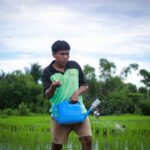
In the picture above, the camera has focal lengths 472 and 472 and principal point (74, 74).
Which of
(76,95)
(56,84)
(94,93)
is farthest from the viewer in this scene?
(94,93)

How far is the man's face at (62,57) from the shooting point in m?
3.68

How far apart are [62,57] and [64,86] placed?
235mm

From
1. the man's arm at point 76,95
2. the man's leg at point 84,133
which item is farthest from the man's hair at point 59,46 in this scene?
the man's leg at point 84,133

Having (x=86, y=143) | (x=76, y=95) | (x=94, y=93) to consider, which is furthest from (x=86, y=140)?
(x=94, y=93)

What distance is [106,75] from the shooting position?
1495 inches

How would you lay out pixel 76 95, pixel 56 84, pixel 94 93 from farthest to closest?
pixel 94 93
pixel 76 95
pixel 56 84

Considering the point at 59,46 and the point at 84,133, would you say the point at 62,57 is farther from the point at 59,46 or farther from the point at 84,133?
the point at 84,133

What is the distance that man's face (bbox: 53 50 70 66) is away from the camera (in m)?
3.68

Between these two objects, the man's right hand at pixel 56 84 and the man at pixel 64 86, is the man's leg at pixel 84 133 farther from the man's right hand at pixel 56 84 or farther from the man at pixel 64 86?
the man's right hand at pixel 56 84

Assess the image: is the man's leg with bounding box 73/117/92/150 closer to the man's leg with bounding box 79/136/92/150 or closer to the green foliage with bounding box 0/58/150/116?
the man's leg with bounding box 79/136/92/150

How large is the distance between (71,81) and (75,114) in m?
0.26

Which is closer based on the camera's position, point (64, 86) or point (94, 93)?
point (64, 86)

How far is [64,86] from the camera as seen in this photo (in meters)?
3.61

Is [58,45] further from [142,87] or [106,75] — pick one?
[106,75]
